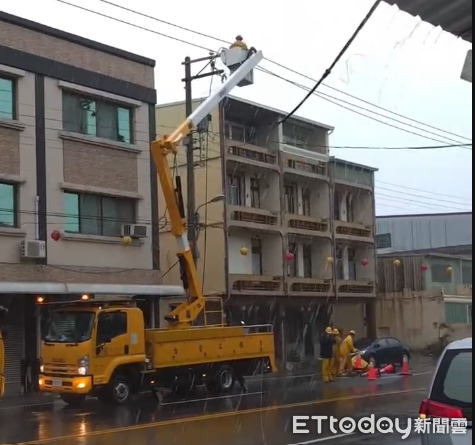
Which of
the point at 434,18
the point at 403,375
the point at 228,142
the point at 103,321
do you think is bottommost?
the point at 403,375

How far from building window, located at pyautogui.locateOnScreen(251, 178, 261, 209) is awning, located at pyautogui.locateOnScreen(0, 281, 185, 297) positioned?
10.5m

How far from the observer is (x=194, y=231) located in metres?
26.2

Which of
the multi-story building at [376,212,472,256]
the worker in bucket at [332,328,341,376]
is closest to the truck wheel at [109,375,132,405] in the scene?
the worker in bucket at [332,328,341,376]

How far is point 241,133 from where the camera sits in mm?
39500

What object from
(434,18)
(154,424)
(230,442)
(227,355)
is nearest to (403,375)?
(227,355)

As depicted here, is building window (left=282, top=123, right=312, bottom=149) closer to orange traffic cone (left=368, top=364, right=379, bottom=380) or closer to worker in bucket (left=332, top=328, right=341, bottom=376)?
worker in bucket (left=332, top=328, right=341, bottom=376)

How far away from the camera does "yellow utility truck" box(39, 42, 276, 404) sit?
19.6 metres

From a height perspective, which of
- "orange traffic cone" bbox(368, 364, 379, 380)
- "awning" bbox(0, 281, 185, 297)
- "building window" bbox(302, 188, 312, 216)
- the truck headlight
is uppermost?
"building window" bbox(302, 188, 312, 216)

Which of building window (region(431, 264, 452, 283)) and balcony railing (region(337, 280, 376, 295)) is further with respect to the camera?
building window (region(431, 264, 452, 283))

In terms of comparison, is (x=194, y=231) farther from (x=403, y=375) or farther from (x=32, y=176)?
(x=403, y=375)

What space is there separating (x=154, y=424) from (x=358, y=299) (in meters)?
29.0

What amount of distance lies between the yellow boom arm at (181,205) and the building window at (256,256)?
15604 millimetres

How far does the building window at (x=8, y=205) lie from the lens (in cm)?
2428

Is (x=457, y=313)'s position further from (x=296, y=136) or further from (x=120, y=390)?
(x=120, y=390)
